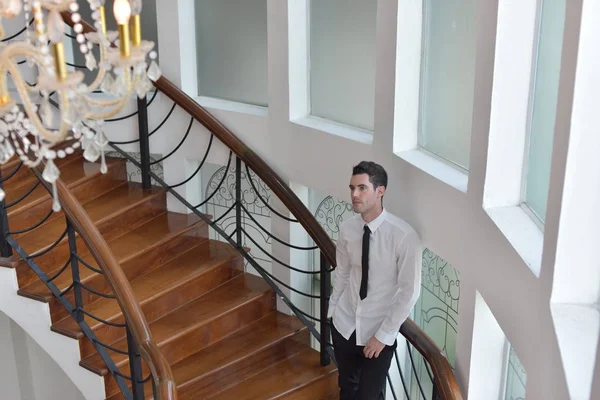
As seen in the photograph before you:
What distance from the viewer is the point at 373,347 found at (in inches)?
140

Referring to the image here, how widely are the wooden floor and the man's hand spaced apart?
0.96 metres

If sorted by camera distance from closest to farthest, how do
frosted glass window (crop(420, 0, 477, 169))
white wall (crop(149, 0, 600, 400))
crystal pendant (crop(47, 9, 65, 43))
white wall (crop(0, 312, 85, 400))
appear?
crystal pendant (crop(47, 9, 65, 43)) → white wall (crop(149, 0, 600, 400)) → frosted glass window (crop(420, 0, 477, 169)) → white wall (crop(0, 312, 85, 400))

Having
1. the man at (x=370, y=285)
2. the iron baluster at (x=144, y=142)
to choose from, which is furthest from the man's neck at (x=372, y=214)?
the iron baluster at (x=144, y=142)

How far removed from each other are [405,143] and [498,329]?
3.55 ft

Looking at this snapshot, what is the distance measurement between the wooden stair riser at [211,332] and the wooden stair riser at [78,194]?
3.79 feet

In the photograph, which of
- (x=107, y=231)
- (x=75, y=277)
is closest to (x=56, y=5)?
(x=75, y=277)

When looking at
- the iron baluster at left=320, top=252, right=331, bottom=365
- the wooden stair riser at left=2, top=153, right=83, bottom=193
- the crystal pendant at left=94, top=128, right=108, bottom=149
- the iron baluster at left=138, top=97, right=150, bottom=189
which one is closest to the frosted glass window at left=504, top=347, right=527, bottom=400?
the iron baluster at left=320, top=252, right=331, bottom=365

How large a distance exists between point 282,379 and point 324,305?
541mm

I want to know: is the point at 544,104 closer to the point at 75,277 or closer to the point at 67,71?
the point at 67,71

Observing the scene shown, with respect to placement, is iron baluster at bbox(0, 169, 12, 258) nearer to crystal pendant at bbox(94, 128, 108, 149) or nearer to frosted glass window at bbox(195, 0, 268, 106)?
frosted glass window at bbox(195, 0, 268, 106)

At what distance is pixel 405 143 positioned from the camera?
376cm

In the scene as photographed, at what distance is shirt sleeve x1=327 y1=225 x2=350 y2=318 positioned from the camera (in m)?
3.68

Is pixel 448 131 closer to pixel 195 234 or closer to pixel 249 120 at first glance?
pixel 249 120

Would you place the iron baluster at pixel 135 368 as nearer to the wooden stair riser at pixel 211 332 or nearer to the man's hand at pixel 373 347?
the wooden stair riser at pixel 211 332
